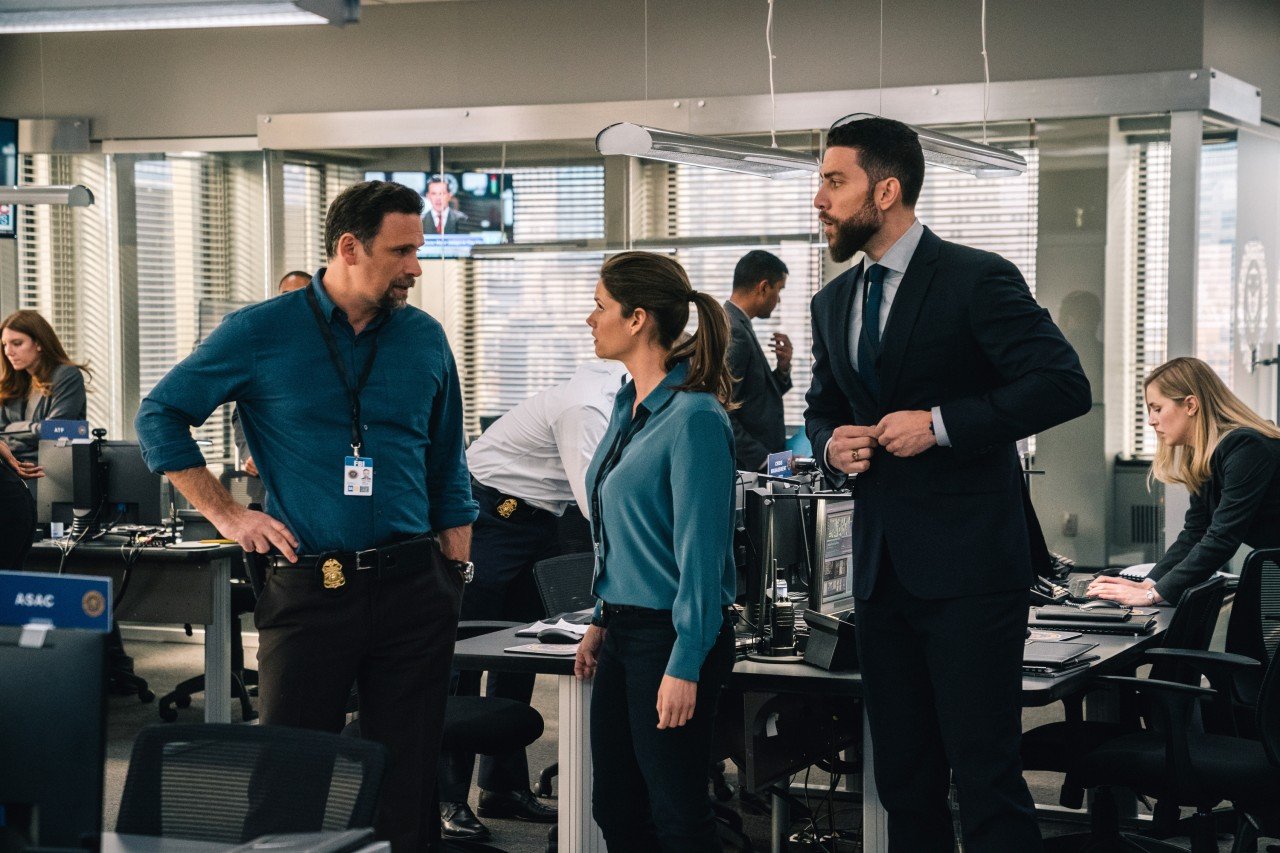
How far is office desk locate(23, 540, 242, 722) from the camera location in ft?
19.2

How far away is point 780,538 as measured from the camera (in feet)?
13.1

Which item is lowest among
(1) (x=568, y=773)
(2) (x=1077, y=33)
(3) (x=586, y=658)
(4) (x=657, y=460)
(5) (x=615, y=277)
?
(1) (x=568, y=773)

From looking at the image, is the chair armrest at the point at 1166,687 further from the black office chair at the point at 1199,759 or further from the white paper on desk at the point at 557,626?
the white paper on desk at the point at 557,626

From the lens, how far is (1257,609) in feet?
13.3

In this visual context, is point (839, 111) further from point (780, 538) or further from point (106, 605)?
point (106, 605)

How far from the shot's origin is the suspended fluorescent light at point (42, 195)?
278 inches

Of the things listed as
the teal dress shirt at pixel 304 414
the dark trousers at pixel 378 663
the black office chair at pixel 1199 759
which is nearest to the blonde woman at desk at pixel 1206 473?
the black office chair at pixel 1199 759

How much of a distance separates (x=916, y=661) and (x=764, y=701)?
92cm

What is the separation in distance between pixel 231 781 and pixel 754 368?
4.64 metres

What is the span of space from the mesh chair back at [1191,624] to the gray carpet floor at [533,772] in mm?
767

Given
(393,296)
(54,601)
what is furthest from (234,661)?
(54,601)

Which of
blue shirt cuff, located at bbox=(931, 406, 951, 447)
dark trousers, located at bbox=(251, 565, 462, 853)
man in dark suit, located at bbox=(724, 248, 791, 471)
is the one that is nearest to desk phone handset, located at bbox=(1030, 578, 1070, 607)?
→ man in dark suit, located at bbox=(724, 248, 791, 471)

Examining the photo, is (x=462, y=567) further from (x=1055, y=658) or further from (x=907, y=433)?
(x=1055, y=658)

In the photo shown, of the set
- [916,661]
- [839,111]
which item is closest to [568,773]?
[916,661]
